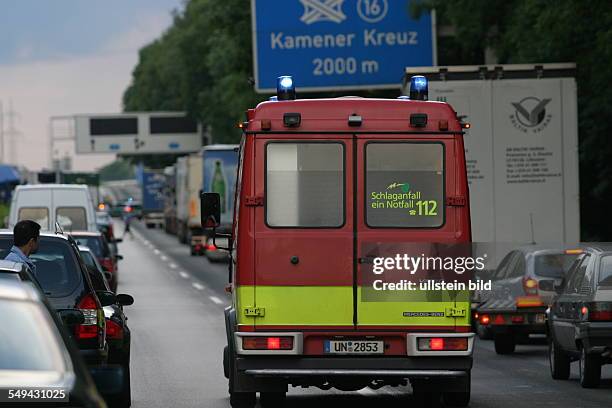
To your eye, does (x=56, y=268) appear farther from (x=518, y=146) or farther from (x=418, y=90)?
(x=518, y=146)

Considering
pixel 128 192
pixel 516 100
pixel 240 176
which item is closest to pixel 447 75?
pixel 516 100

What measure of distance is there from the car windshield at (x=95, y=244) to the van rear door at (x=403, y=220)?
61.9ft

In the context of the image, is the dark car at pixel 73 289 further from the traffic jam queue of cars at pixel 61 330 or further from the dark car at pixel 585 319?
the dark car at pixel 585 319

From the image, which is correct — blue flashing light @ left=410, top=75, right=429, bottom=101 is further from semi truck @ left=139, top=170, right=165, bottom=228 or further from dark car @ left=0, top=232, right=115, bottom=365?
semi truck @ left=139, top=170, right=165, bottom=228

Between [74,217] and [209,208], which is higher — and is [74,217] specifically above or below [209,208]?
below

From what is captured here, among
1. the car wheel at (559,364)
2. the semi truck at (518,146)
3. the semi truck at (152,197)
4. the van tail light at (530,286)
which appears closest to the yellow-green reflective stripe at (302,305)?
the car wheel at (559,364)

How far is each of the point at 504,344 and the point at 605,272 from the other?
18.2 ft

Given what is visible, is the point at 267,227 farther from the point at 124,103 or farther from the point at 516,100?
the point at 124,103

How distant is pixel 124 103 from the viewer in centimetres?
16300

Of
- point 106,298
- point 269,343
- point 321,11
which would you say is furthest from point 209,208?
point 321,11

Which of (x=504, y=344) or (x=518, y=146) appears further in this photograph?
(x=518, y=146)

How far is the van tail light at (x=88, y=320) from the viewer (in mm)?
13141

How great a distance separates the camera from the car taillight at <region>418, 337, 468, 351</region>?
13.4m

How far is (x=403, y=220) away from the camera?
13555 millimetres
